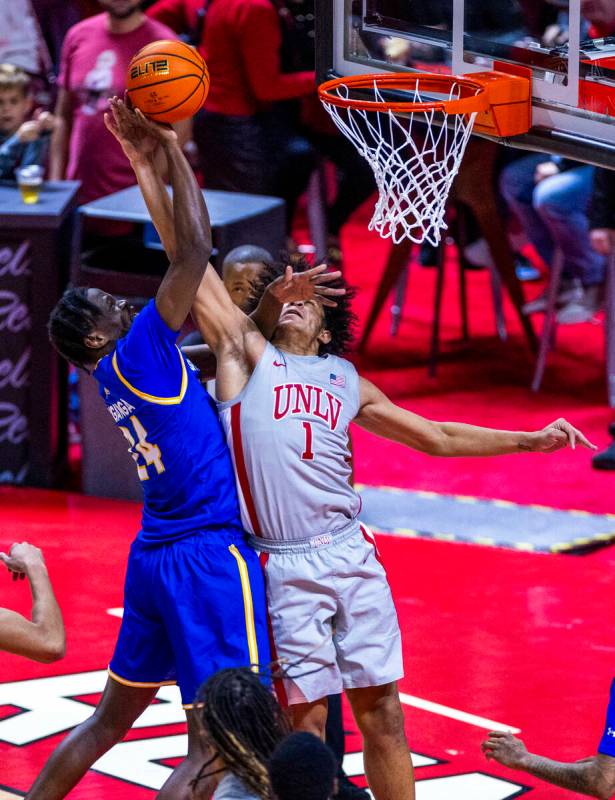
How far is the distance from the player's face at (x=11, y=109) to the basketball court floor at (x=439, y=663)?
2.74 meters

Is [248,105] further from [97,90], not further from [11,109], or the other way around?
[11,109]

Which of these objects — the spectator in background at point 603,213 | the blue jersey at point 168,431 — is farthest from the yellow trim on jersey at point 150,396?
the spectator in background at point 603,213

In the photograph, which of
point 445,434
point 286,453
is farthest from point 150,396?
point 445,434

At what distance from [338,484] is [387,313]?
26.0 feet

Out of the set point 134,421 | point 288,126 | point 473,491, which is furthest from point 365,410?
point 288,126

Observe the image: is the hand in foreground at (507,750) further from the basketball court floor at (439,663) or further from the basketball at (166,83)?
the basketball at (166,83)

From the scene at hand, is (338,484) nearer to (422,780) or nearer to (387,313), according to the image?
(422,780)

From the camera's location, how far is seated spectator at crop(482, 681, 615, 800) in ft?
13.1

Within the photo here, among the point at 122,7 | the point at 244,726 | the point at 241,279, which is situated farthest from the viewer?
the point at 122,7

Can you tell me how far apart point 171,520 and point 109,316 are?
639 millimetres

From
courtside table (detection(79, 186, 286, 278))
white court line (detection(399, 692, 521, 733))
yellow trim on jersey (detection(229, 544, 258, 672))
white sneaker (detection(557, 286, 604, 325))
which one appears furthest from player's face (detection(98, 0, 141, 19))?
yellow trim on jersey (detection(229, 544, 258, 672))

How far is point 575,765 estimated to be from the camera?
4.04 m

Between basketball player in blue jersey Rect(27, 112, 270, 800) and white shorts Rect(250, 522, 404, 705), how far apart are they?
0.08 meters

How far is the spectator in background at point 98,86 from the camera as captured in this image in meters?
9.78
